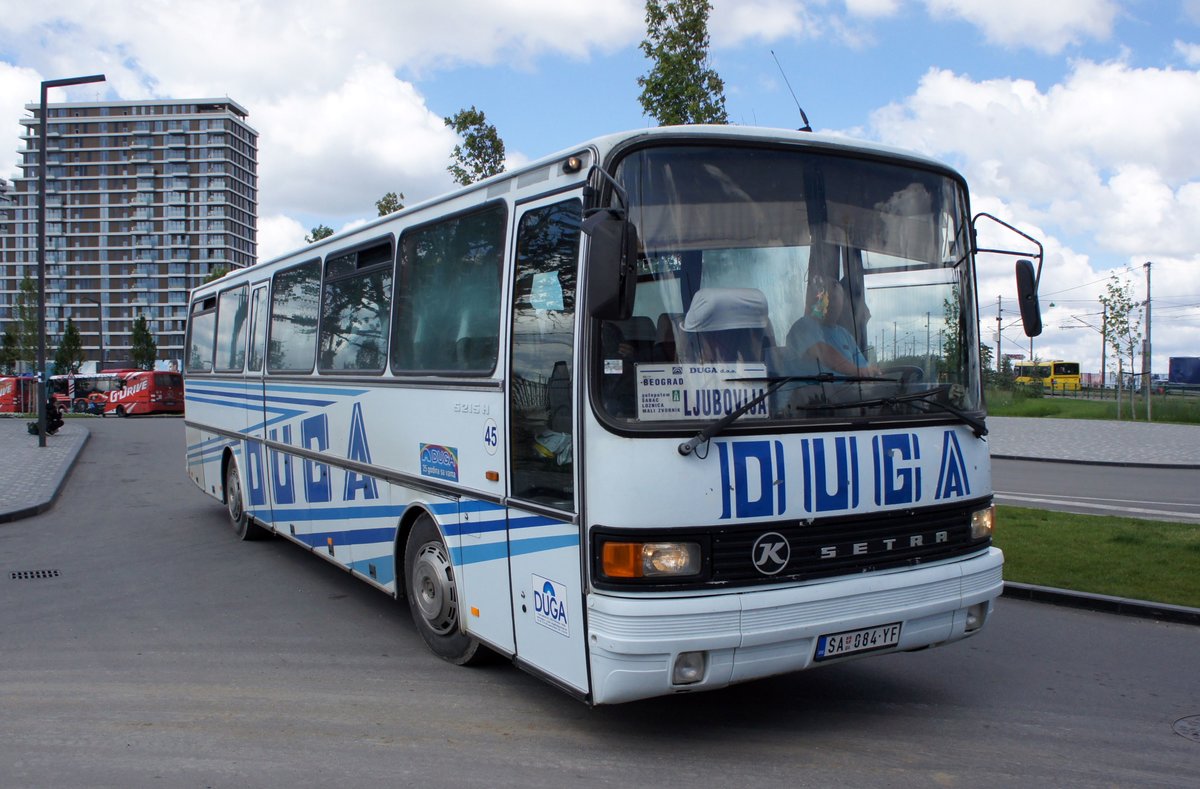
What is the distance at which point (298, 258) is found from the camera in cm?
941

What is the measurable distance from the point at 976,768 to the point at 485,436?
302 centimetres

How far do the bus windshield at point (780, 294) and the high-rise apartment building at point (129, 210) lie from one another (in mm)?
160061

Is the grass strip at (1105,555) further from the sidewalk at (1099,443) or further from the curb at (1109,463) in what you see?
the curb at (1109,463)

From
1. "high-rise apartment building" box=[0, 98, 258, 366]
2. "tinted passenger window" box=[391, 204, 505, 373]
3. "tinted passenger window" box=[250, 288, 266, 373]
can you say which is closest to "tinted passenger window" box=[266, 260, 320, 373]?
"tinted passenger window" box=[250, 288, 266, 373]

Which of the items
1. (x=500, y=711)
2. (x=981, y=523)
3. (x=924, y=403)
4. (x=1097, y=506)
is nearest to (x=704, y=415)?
(x=924, y=403)

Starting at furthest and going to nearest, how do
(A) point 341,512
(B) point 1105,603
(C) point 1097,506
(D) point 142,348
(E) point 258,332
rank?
(D) point 142,348, (C) point 1097,506, (E) point 258,332, (A) point 341,512, (B) point 1105,603

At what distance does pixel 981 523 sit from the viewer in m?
5.55

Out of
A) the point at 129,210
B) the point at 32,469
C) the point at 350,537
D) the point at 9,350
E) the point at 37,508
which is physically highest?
the point at 129,210

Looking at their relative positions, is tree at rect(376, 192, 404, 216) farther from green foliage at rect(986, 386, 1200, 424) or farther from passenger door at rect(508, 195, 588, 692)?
green foliage at rect(986, 386, 1200, 424)

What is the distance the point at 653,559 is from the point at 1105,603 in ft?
16.4

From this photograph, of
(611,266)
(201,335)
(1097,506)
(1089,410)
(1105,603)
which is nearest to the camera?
(611,266)

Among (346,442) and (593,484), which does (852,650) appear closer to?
(593,484)

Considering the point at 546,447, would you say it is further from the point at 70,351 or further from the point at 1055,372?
the point at 70,351

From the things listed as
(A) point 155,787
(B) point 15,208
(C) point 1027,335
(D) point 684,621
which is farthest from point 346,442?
(B) point 15,208
